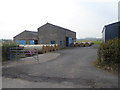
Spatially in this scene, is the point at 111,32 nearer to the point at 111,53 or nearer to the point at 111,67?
the point at 111,53

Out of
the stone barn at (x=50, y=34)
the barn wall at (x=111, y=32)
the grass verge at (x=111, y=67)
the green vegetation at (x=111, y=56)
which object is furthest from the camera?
the stone barn at (x=50, y=34)

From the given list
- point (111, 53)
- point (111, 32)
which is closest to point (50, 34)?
point (111, 32)

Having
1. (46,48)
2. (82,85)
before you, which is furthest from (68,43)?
(82,85)

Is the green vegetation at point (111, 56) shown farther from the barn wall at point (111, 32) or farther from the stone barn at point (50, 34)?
the stone barn at point (50, 34)

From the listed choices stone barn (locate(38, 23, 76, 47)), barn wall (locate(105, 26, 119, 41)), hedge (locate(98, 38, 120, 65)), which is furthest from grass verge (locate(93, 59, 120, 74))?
stone barn (locate(38, 23, 76, 47))

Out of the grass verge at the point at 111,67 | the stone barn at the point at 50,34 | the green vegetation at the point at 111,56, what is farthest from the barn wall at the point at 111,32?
the stone barn at the point at 50,34

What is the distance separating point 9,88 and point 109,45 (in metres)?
6.54

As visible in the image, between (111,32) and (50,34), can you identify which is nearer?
(111,32)

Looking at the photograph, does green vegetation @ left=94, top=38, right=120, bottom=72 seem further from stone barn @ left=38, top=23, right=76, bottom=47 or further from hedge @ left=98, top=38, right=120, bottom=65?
stone barn @ left=38, top=23, right=76, bottom=47

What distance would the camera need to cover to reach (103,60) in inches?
267

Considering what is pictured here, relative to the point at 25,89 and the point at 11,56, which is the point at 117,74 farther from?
the point at 11,56

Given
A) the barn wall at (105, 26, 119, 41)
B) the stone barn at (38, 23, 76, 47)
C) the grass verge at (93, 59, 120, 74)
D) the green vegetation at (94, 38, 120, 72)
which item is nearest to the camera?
the grass verge at (93, 59, 120, 74)

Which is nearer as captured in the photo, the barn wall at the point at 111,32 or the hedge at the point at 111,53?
the hedge at the point at 111,53

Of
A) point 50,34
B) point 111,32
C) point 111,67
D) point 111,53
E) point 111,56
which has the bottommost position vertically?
point 111,67
